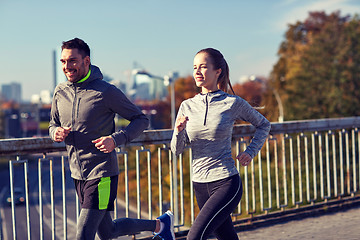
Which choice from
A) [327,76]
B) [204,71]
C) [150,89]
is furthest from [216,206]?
[150,89]

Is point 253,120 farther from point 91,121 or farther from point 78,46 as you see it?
point 78,46

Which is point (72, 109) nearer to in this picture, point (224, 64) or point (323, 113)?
point (224, 64)

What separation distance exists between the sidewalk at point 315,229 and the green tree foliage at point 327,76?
41.3 meters

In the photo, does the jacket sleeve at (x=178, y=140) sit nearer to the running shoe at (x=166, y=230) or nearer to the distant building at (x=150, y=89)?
the running shoe at (x=166, y=230)

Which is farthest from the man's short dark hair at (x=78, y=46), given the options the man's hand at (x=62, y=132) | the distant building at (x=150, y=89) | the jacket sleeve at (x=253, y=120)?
the distant building at (x=150, y=89)

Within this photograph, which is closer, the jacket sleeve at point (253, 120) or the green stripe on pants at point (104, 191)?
the green stripe on pants at point (104, 191)

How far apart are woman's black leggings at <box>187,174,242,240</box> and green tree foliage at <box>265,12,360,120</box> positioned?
147ft

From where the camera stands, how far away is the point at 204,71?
3.80 m

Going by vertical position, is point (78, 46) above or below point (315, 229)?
above

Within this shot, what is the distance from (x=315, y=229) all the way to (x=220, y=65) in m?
3.18

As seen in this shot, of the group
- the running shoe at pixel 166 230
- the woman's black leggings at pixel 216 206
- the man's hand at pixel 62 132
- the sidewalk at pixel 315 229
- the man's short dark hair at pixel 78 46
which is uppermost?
the man's short dark hair at pixel 78 46

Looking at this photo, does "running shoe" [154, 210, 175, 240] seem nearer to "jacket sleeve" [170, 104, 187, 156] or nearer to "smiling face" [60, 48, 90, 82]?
"jacket sleeve" [170, 104, 187, 156]

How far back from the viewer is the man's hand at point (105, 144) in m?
3.48

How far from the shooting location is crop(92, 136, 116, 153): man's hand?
11.4ft
